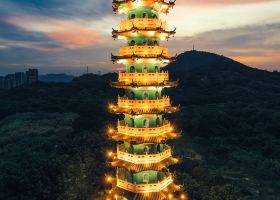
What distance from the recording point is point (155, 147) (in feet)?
119

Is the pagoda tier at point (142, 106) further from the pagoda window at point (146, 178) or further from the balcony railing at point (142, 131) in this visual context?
the pagoda window at point (146, 178)

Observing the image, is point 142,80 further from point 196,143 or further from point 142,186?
point 196,143

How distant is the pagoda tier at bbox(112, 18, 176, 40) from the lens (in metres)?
34.3

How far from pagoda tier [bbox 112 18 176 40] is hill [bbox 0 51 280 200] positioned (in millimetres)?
10255

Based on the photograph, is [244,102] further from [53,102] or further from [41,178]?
[41,178]

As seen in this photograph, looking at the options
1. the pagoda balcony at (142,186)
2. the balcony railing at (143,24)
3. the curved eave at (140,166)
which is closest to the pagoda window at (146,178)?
the pagoda balcony at (142,186)

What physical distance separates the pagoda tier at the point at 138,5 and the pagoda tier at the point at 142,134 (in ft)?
43.8

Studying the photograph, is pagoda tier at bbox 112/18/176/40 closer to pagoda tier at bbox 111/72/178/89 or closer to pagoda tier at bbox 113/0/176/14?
pagoda tier at bbox 113/0/176/14

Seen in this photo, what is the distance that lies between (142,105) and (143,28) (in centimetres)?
836

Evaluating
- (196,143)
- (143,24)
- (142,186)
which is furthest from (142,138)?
(196,143)

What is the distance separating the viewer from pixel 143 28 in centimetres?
3438

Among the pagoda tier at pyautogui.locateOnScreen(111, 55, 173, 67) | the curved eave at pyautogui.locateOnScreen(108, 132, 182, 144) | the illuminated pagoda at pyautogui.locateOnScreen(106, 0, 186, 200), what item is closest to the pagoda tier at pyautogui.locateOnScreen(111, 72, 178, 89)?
the illuminated pagoda at pyautogui.locateOnScreen(106, 0, 186, 200)

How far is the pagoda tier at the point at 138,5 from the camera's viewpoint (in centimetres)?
3494

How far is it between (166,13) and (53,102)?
130 m
